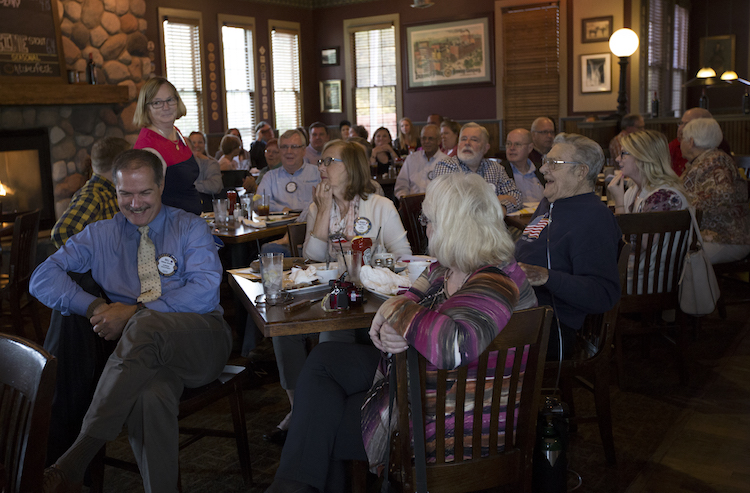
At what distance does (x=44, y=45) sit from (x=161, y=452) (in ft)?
18.4

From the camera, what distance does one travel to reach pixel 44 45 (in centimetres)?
642

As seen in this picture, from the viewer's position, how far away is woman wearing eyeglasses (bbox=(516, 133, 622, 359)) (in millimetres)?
2340

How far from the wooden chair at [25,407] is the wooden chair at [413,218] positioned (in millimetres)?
2791

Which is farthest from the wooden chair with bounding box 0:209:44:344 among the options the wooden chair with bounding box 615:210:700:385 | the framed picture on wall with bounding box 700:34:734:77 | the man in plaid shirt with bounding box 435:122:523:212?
the framed picture on wall with bounding box 700:34:734:77

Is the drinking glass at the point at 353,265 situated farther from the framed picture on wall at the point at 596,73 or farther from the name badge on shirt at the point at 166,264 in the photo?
the framed picture on wall at the point at 596,73

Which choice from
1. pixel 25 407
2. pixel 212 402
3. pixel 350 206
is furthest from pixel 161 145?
pixel 25 407

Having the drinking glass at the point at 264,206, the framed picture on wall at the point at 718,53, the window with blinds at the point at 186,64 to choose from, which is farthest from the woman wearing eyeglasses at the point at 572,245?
the framed picture on wall at the point at 718,53

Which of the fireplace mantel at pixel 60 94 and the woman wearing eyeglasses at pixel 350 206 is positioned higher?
the fireplace mantel at pixel 60 94

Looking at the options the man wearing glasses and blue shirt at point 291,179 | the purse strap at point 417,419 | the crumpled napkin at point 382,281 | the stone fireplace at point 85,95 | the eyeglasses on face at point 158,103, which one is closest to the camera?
the purse strap at point 417,419

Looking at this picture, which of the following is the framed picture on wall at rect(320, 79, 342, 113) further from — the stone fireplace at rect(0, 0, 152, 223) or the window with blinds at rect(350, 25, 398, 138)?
the stone fireplace at rect(0, 0, 152, 223)

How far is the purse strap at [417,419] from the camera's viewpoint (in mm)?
1600

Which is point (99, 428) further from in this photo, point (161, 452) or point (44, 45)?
point (44, 45)

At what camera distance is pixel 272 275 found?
2.27 metres

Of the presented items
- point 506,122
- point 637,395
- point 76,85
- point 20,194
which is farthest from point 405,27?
point 637,395
